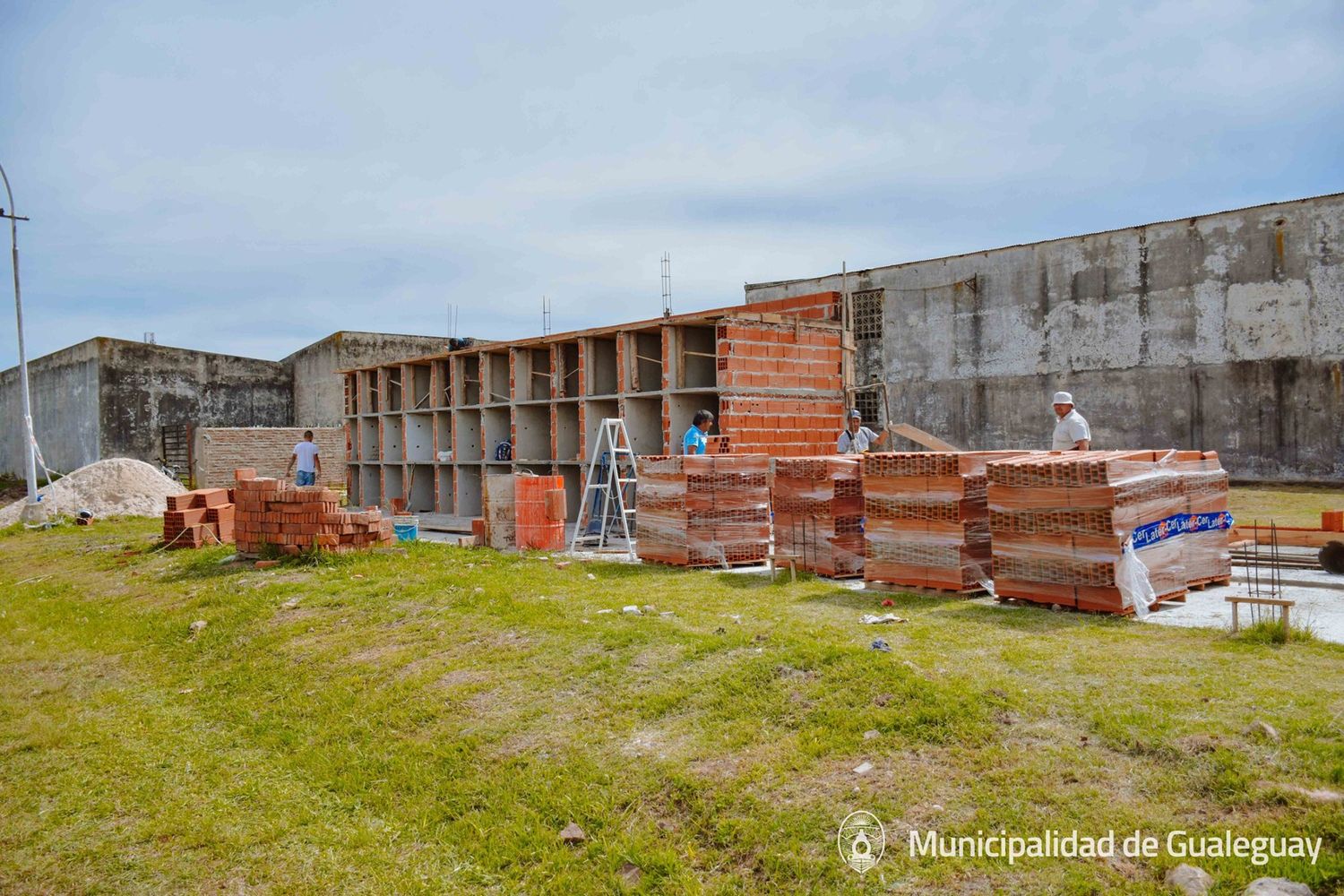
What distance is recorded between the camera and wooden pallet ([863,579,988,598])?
817cm

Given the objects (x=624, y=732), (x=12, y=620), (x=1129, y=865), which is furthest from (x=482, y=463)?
(x=1129, y=865)

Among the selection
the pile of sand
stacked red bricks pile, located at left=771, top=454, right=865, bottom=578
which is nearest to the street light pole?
the pile of sand

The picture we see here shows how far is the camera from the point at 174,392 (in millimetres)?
33688

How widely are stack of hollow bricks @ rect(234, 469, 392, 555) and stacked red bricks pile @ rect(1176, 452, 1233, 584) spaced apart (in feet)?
32.3

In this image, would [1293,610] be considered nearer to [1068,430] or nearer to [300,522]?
[1068,430]

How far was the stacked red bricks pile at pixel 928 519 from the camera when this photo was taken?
8188 millimetres

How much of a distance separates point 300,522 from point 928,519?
27.4ft

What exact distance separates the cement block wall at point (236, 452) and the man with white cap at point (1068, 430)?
71.2 ft

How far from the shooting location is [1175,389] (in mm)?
21516

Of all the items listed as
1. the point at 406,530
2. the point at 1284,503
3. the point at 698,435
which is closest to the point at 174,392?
the point at 406,530

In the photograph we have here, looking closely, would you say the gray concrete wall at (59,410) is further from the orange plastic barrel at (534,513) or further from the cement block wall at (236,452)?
the orange plastic barrel at (534,513)

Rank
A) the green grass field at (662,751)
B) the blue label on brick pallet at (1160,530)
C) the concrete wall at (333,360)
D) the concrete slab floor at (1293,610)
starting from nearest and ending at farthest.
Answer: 1. the green grass field at (662,751)
2. the concrete slab floor at (1293,610)
3. the blue label on brick pallet at (1160,530)
4. the concrete wall at (333,360)

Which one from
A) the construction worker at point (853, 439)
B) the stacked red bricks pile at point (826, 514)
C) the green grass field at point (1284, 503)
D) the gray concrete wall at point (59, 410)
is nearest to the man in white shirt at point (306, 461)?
the construction worker at point (853, 439)

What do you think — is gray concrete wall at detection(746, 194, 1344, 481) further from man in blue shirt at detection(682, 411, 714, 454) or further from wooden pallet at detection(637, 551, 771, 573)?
wooden pallet at detection(637, 551, 771, 573)
